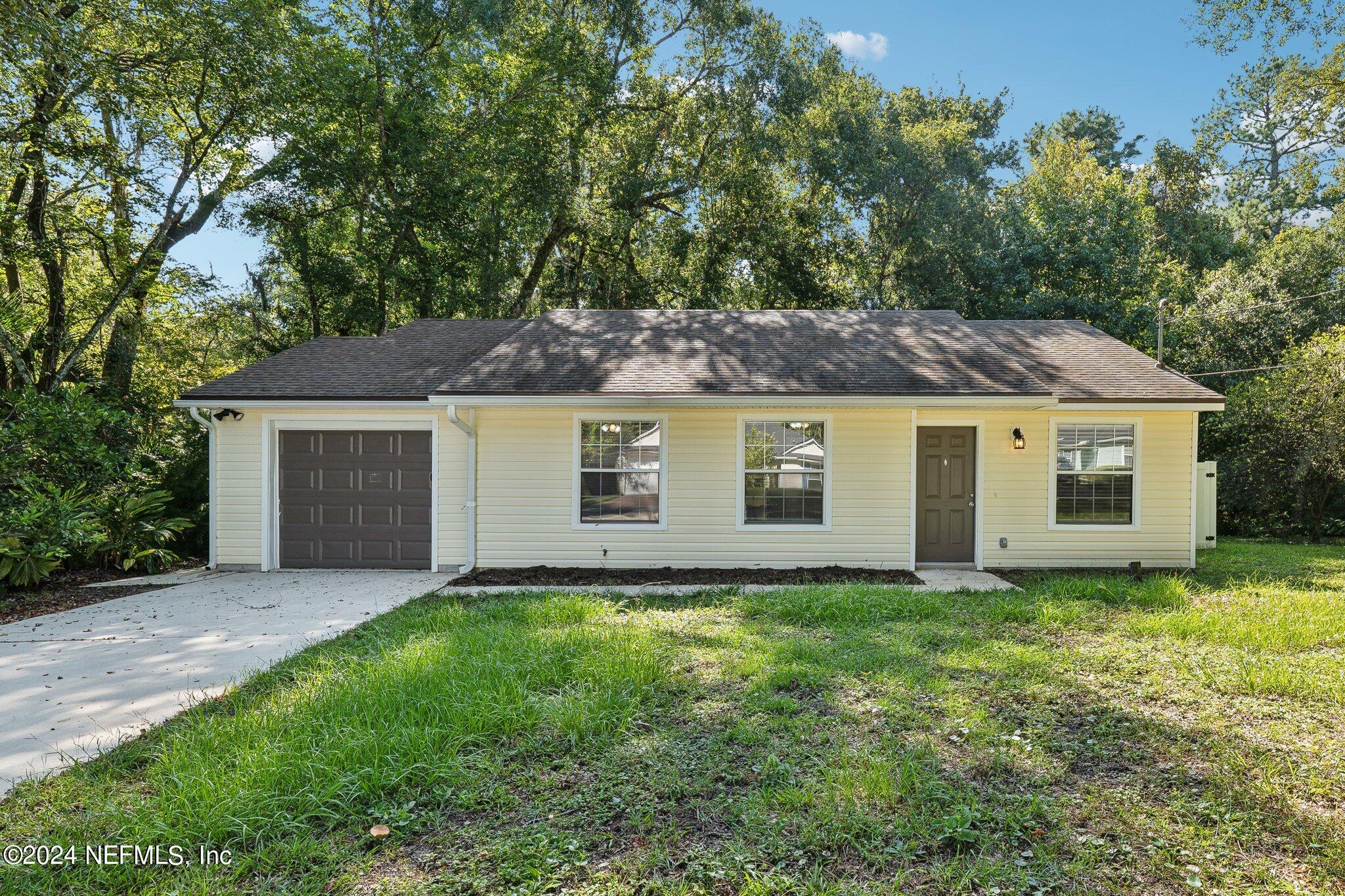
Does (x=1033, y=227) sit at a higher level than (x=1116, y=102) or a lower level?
lower

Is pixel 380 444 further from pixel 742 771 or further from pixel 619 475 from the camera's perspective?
pixel 742 771

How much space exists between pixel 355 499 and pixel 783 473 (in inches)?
237

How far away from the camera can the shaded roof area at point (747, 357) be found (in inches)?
319

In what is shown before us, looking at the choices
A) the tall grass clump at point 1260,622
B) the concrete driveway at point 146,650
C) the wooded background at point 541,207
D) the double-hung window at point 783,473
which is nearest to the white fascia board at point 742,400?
the double-hung window at point 783,473

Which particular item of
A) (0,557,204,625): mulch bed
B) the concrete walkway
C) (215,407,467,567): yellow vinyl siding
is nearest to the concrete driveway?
(0,557,204,625): mulch bed

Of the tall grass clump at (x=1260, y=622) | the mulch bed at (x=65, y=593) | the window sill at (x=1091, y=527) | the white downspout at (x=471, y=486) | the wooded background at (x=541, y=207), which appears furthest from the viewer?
the wooded background at (x=541, y=207)

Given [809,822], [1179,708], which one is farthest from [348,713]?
[1179,708]

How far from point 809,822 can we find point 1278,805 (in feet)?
6.82

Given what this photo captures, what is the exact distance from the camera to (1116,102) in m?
Answer: 26.1

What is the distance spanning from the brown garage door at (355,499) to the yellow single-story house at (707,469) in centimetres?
3

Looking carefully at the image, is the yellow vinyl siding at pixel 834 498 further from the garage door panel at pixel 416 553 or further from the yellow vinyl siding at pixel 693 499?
the garage door panel at pixel 416 553

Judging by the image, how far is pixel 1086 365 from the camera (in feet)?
30.2

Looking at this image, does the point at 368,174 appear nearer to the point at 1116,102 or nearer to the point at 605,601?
the point at 605,601

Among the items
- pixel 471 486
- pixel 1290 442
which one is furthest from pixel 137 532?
pixel 1290 442
